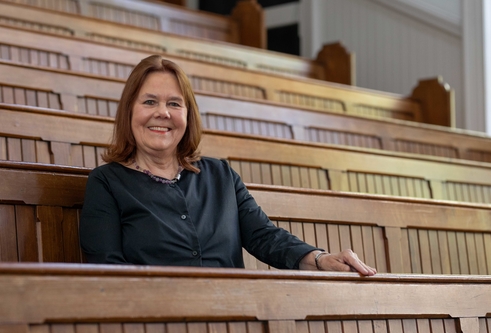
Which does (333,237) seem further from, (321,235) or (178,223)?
(178,223)

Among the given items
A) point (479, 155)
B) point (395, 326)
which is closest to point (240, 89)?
point (479, 155)

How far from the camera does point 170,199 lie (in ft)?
2.03

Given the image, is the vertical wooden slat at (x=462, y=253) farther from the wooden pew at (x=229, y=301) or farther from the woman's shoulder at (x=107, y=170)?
the woman's shoulder at (x=107, y=170)

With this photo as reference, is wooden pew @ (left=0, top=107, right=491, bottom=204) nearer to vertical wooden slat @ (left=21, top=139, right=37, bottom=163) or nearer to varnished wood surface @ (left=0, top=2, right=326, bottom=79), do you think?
vertical wooden slat @ (left=21, top=139, right=37, bottom=163)

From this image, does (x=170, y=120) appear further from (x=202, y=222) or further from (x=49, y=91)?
(x=49, y=91)

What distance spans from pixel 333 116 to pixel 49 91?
0.43 m

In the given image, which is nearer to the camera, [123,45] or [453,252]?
[453,252]

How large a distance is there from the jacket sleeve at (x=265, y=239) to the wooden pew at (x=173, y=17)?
933 mm

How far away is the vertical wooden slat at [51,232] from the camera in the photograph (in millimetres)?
615

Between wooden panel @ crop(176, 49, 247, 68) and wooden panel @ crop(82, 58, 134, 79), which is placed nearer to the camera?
wooden panel @ crop(82, 58, 134, 79)

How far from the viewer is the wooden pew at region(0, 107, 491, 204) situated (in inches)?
30.9

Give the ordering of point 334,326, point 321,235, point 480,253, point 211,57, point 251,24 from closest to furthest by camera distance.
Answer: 1. point 334,326
2. point 321,235
3. point 480,253
4. point 211,57
5. point 251,24

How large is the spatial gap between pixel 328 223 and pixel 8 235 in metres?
0.30

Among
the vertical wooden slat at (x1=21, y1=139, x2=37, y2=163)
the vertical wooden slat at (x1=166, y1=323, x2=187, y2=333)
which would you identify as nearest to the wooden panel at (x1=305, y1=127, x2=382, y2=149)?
the vertical wooden slat at (x1=21, y1=139, x2=37, y2=163)
